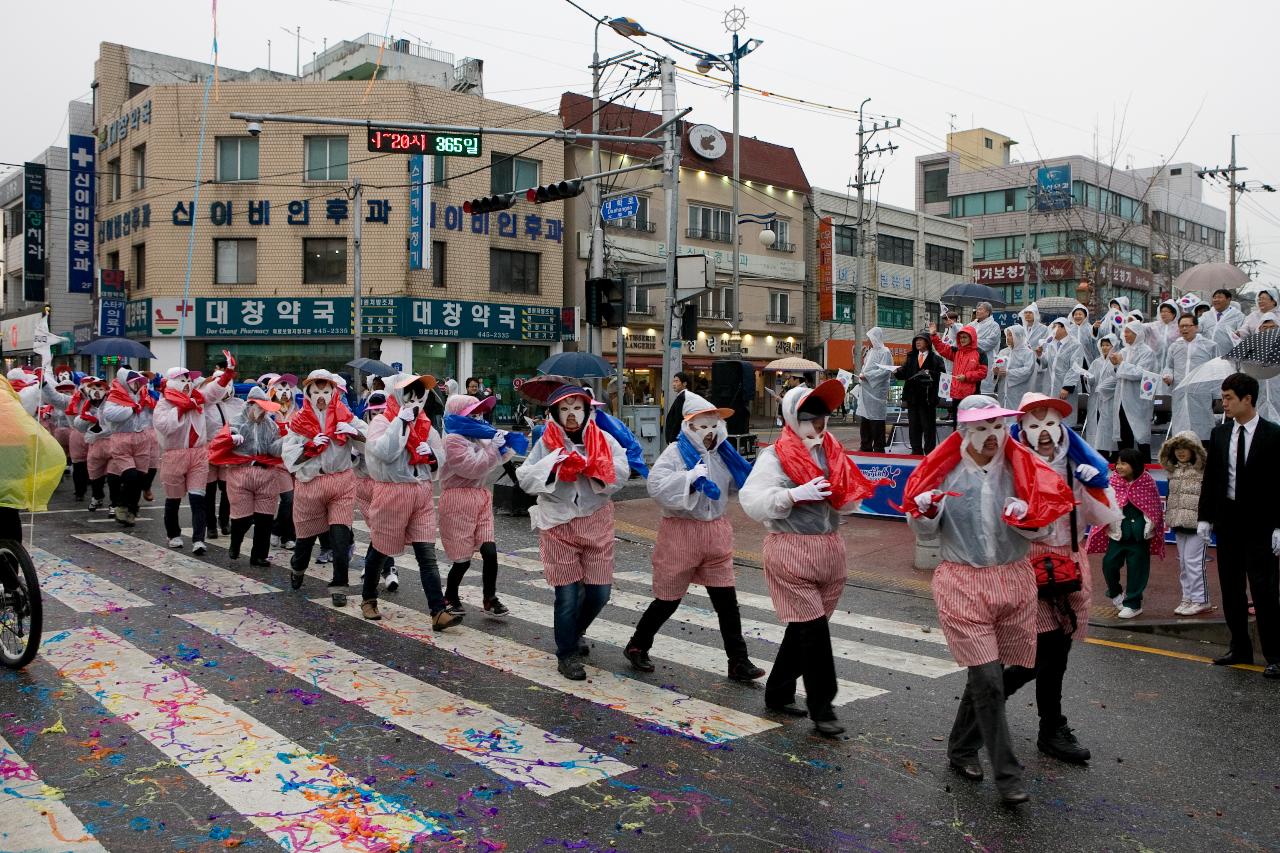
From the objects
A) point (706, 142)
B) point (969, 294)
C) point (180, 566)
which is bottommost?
point (180, 566)

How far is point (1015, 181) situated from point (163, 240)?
4443cm

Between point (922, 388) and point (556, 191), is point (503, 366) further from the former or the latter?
point (922, 388)

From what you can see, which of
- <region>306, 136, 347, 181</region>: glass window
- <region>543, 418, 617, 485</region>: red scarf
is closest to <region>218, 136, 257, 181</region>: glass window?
<region>306, 136, 347, 181</region>: glass window

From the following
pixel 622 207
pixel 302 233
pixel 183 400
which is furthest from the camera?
pixel 302 233

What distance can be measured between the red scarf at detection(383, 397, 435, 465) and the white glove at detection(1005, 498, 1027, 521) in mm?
4512

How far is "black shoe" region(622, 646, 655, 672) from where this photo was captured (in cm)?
662

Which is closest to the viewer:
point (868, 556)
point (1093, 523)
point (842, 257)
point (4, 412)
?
point (1093, 523)

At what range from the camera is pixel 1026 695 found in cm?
614

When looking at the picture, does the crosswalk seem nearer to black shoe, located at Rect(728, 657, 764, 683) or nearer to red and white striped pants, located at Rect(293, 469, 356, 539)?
black shoe, located at Rect(728, 657, 764, 683)


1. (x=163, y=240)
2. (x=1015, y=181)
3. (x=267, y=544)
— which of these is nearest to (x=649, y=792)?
(x=267, y=544)

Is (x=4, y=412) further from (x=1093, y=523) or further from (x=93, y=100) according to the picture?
(x=93, y=100)

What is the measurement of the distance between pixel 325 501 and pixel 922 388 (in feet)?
30.9

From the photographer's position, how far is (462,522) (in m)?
7.85

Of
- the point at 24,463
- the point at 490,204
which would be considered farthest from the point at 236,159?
the point at 24,463
